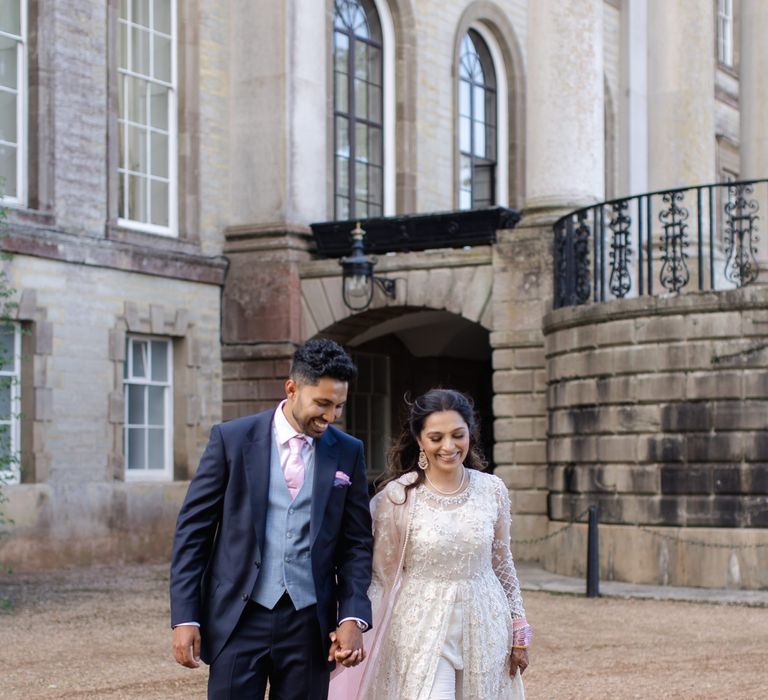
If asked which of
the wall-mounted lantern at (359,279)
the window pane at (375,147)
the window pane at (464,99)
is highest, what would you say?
the window pane at (464,99)

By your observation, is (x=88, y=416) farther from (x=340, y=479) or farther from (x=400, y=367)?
(x=340, y=479)

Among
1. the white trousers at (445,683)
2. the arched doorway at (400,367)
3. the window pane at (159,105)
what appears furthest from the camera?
the arched doorway at (400,367)

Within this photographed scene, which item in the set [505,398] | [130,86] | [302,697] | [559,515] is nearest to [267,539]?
[302,697]

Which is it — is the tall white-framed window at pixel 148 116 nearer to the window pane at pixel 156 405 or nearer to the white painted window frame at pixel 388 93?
the window pane at pixel 156 405

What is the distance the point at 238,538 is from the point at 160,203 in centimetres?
1490

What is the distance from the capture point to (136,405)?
19.0 meters

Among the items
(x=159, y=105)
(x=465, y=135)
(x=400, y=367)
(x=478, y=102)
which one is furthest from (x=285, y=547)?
(x=478, y=102)

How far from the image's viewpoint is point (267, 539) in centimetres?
504

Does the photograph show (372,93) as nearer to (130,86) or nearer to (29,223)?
(130,86)

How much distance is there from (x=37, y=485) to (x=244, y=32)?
6.78 meters

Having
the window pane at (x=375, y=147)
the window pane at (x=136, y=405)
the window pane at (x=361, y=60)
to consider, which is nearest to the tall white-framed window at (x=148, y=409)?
the window pane at (x=136, y=405)

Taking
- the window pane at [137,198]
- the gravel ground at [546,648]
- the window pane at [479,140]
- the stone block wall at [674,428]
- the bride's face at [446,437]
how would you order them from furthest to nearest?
the window pane at [479,140], the window pane at [137,198], the stone block wall at [674,428], the gravel ground at [546,648], the bride's face at [446,437]

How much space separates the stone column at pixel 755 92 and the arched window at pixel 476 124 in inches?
157

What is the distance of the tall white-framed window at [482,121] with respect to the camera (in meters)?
24.6
